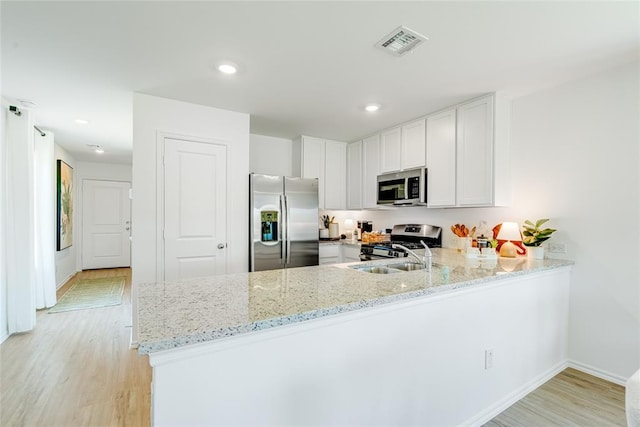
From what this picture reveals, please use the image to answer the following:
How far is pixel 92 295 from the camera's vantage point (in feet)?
15.4

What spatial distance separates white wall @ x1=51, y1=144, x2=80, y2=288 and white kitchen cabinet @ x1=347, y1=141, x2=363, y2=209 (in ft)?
13.9

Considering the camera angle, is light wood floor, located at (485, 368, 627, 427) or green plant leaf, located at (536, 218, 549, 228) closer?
light wood floor, located at (485, 368, 627, 427)

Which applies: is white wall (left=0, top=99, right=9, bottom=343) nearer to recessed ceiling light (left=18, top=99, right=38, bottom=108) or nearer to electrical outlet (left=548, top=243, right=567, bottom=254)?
recessed ceiling light (left=18, top=99, right=38, bottom=108)

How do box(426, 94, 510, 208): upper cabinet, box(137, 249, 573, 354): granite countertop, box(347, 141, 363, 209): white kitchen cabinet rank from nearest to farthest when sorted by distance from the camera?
box(137, 249, 573, 354): granite countertop, box(426, 94, 510, 208): upper cabinet, box(347, 141, 363, 209): white kitchen cabinet

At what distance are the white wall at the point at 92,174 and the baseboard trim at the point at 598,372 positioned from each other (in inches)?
305

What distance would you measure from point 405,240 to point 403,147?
1219 mm

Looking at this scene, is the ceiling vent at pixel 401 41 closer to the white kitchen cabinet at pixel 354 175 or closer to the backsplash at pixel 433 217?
the backsplash at pixel 433 217

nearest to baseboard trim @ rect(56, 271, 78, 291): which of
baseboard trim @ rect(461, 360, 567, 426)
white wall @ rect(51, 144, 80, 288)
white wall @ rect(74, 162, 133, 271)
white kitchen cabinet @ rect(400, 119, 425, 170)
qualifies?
white wall @ rect(51, 144, 80, 288)

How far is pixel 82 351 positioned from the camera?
2.82 metres

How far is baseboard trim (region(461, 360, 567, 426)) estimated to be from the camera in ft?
6.07

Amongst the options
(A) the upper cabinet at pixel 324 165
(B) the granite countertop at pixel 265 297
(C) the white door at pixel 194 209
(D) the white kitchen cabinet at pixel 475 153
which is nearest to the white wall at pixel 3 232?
(C) the white door at pixel 194 209

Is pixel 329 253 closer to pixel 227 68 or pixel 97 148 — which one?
pixel 227 68

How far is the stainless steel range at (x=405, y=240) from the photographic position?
3408 mm

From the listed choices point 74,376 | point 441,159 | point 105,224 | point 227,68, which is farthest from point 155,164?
point 105,224
